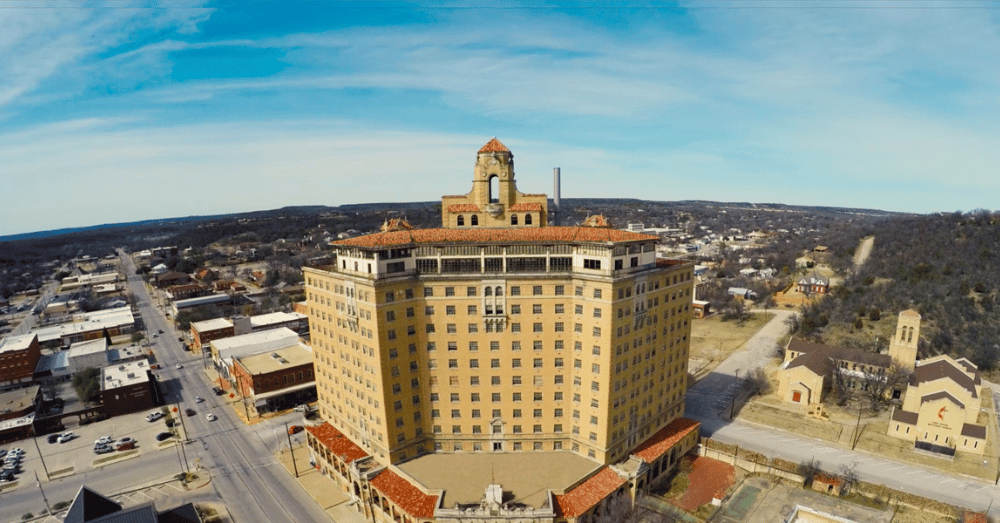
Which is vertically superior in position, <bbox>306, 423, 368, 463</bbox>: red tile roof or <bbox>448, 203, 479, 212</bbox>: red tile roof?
<bbox>448, 203, 479, 212</bbox>: red tile roof

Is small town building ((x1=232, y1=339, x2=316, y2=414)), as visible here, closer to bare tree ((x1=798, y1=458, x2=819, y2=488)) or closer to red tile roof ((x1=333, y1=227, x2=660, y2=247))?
red tile roof ((x1=333, y1=227, x2=660, y2=247))

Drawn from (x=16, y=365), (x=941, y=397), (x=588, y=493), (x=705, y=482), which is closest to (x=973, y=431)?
(x=941, y=397)

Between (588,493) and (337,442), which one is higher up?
(337,442)

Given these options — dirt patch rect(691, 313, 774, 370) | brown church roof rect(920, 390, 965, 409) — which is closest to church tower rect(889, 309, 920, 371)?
brown church roof rect(920, 390, 965, 409)

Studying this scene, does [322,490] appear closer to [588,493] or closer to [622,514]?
[588,493]

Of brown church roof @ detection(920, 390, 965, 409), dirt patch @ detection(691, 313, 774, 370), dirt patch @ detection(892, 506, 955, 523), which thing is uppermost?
brown church roof @ detection(920, 390, 965, 409)
